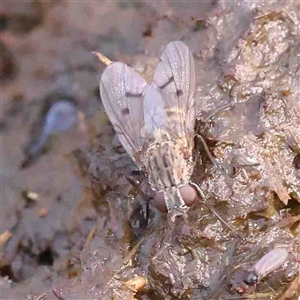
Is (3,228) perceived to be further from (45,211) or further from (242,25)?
(242,25)

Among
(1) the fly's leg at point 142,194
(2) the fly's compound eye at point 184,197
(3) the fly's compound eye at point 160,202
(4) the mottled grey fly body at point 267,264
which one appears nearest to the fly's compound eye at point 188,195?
(2) the fly's compound eye at point 184,197

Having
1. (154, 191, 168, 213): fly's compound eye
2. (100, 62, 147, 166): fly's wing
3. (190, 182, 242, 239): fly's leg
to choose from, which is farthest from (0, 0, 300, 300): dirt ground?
(100, 62, 147, 166): fly's wing

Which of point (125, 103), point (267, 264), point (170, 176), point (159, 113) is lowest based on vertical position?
point (267, 264)

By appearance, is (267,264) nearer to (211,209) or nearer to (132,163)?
(211,209)

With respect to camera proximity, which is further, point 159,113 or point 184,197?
point 159,113

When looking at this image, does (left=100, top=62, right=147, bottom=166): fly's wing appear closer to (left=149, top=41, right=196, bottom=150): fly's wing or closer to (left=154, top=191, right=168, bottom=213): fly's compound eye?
(left=149, top=41, right=196, bottom=150): fly's wing

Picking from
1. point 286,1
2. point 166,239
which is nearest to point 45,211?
point 166,239

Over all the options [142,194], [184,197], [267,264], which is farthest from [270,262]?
[142,194]
